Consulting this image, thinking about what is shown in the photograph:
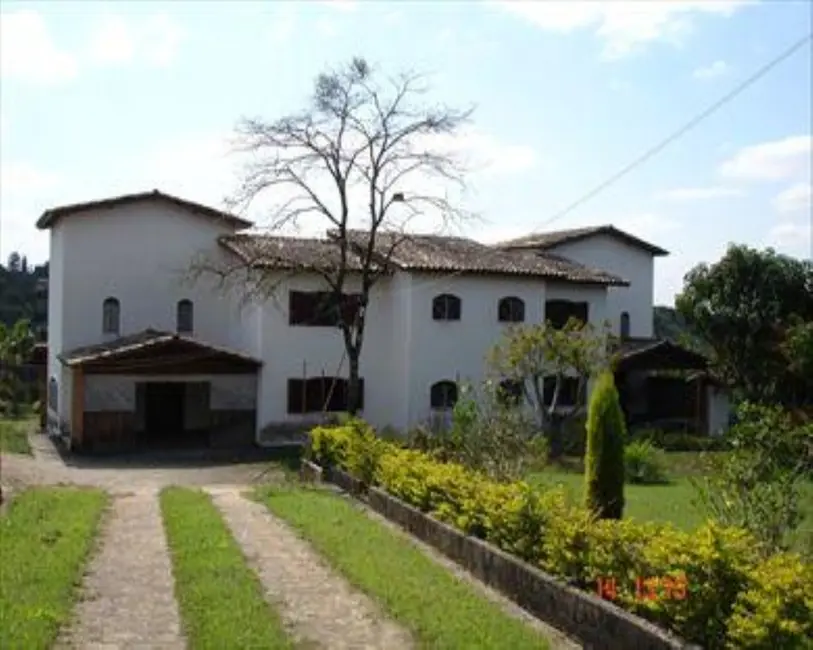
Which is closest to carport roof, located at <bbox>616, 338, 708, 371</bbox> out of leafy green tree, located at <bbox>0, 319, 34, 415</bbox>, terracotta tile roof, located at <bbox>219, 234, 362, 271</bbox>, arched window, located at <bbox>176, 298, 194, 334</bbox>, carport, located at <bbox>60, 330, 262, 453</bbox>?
terracotta tile roof, located at <bbox>219, 234, 362, 271</bbox>

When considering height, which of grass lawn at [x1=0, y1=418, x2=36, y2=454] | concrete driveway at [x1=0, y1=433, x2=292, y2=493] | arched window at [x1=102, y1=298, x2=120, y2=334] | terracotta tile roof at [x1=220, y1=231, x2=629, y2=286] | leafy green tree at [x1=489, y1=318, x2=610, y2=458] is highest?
terracotta tile roof at [x1=220, y1=231, x2=629, y2=286]

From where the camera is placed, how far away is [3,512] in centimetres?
1587

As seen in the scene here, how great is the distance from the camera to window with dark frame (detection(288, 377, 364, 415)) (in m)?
31.8

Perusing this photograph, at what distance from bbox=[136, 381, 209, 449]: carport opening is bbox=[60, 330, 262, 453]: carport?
0.11 ft

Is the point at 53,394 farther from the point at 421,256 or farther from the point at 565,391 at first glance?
the point at 565,391

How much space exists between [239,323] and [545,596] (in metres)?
25.7

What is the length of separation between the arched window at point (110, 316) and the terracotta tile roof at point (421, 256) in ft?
13.6

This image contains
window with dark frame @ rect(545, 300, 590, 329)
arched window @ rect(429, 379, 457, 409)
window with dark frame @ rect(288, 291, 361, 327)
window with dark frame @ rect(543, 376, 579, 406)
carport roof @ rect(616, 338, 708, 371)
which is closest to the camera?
window with dark frame @ rect(288, 291, 361, 327)

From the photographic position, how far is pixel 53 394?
3550 centimetres

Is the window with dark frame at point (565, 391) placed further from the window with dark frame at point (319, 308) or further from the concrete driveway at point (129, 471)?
the concrete driveway at point (129, 471)

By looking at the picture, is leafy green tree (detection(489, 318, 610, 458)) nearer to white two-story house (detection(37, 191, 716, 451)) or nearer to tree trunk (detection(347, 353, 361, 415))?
white two-story house (detection(37, 191, 716, 451))

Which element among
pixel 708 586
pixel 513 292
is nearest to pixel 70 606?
pixel 708 586

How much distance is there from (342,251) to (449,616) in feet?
70.5

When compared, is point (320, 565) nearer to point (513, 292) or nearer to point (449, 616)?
point (449, 616)
